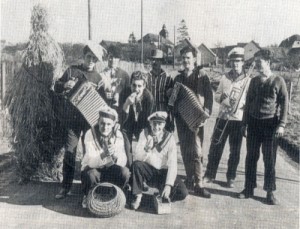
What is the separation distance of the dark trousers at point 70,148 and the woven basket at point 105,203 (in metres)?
0.66

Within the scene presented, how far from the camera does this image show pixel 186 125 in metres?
5.62

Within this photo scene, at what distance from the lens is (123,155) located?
200 inches

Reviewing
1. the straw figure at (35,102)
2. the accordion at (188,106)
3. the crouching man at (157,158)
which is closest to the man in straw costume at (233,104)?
the accordion at (188,106)

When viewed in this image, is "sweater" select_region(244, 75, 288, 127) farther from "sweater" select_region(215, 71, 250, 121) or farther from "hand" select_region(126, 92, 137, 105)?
"hand" select_region(126, 92, 137, 105)

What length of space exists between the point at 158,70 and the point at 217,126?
125 cm

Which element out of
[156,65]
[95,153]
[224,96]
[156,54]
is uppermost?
[156,54]

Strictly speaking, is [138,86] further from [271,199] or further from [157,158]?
[271,199]

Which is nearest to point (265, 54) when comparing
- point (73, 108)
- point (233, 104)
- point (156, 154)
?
point (233, 104)

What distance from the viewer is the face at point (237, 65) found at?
5641mm

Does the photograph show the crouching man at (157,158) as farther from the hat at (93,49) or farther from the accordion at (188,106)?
the hat at (93,49)

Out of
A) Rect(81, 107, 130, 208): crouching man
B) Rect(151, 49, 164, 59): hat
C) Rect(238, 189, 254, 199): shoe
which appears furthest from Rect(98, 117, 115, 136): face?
Rect(238, 189, 254, 199): shoe

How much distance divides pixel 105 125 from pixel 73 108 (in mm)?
680

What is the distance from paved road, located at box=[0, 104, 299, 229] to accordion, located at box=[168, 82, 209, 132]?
Answer: 3.53 feet

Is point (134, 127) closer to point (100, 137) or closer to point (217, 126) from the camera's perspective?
point (100, 137)
